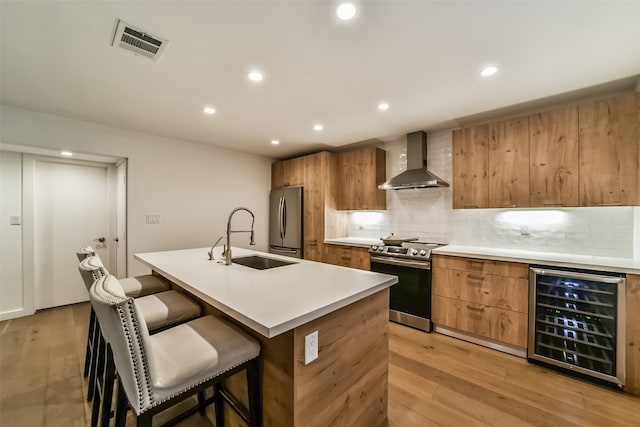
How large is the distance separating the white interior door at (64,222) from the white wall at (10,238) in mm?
159

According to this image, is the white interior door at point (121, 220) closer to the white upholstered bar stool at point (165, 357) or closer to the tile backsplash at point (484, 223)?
the white upholstered bar stool at point (165, 357)

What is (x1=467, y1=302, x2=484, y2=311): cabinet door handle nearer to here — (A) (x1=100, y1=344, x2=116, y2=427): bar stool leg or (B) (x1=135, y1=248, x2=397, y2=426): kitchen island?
(B) (x1=135, y1=248, x2=397, y2=426): kitchen island

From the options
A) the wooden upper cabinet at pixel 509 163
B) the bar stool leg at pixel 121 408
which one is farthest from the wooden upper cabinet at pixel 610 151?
the bar stool leg at pixel 121 408

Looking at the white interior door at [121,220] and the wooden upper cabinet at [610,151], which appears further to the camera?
the white interior door at [121,220]

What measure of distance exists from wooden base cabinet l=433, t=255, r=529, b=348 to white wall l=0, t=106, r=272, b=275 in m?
3.22

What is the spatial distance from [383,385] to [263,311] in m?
1.09

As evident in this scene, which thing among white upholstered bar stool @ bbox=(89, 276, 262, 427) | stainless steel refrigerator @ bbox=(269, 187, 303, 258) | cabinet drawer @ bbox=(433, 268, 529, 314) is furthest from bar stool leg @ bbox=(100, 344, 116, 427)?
stainless steel refrigerator @ bbox=(269, 187, 303, 258)

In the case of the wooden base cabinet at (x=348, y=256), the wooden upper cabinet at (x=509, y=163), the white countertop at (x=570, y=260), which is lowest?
the wooden base cabinet at (x=348, y=256)

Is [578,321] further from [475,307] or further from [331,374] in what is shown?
[331,374]

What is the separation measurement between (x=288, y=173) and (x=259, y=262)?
2.59 meters

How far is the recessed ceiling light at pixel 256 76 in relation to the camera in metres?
2.01

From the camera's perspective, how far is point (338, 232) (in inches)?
171

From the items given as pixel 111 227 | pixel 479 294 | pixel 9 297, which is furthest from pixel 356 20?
pixel 9 297

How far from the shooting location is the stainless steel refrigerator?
4.37 meters
